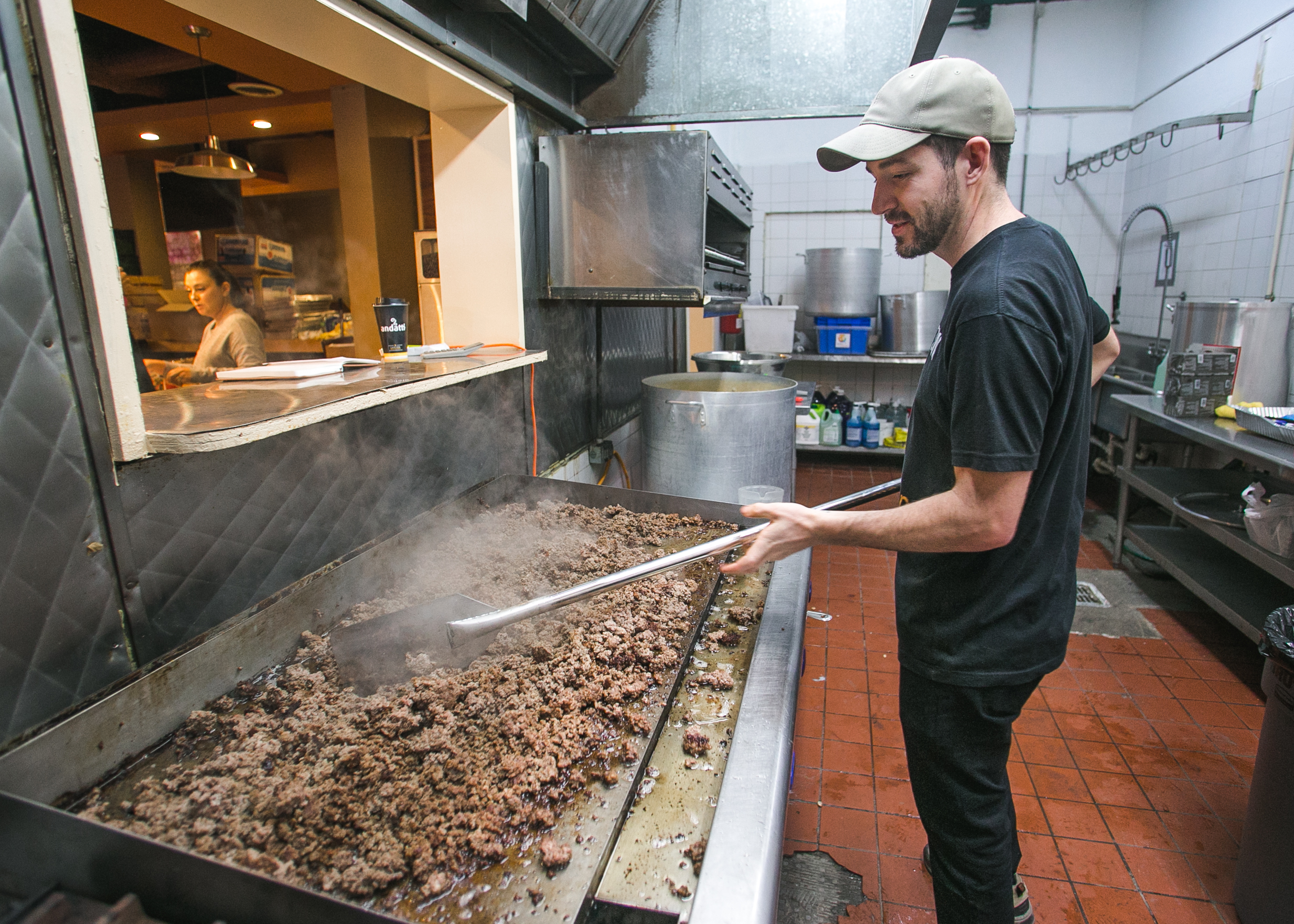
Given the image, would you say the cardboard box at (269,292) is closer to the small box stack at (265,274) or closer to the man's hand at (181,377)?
the small box stack at (265,274)

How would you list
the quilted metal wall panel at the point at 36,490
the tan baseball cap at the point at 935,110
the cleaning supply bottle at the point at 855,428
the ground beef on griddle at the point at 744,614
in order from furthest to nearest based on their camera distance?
1. the cleaning supply bottle at the point at 855,428
2. the ground beef on griddle at the point at 744,614
3. the tan baseball cap at the point at 935,110
4. the quilted metal wall panel at the point at 36,490

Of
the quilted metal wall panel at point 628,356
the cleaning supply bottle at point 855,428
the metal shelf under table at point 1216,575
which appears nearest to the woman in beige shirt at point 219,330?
the quilted metal wall panel at point 628,356

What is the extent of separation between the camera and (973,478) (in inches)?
42.4

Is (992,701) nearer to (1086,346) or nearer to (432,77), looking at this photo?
(1086,346)

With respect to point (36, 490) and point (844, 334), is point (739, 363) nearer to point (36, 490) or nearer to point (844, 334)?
point (844, 334)

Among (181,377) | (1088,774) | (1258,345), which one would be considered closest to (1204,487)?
(1258,345)

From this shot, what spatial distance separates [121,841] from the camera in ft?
2.11

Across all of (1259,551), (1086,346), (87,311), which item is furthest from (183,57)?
(1259,551)

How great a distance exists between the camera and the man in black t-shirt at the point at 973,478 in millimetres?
1054

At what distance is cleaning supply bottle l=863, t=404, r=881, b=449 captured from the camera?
552 centimetres

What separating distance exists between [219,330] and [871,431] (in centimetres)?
458

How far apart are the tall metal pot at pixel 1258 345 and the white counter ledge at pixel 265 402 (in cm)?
345

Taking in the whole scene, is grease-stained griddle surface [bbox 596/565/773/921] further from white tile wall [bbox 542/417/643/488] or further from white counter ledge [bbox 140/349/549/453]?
white tile wall [bbox 542/417/643/488]

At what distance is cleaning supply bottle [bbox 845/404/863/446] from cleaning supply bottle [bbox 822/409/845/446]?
4 cm
